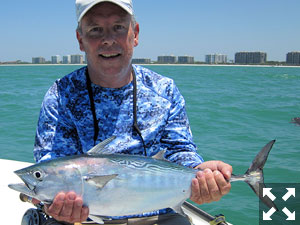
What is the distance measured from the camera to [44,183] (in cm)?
196

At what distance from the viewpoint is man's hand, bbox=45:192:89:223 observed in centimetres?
194

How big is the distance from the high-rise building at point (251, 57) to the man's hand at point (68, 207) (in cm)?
18317

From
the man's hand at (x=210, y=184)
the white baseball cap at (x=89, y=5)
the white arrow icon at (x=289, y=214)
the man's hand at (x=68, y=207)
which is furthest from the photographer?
the white arrow icon at (x=289, y=214)

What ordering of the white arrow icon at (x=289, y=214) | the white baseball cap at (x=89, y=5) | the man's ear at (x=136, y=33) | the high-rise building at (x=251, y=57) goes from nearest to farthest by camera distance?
the white baseball cap at (x=89, y=5) < the man's ear at (x=136, y=33) < the white arrow icon at (x=289, y=214) < the high-rise building at (x=251, y=57)

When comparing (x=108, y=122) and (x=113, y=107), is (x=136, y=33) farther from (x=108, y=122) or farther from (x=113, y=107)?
(x=108, y=122)

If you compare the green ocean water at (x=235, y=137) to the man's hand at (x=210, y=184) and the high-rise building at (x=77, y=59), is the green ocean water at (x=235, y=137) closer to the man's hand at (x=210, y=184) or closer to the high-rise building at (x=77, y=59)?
the man's hand at (x=210, y=184)

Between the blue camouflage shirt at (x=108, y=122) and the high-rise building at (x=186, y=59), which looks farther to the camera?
the high-rise building at (x=186, y=59)

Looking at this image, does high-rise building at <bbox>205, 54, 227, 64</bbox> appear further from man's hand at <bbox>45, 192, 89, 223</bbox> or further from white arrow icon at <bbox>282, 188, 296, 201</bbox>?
man's hand at <bbox>45, 192, 89, 223</bbox>

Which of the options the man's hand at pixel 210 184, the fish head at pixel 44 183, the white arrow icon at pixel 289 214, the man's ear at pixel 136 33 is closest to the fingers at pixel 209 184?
the man's hand at pixel 210 184

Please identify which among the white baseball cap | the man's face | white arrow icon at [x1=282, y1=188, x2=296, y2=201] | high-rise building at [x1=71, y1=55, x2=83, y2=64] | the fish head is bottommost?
white arrow icon at [x1=282, y1=188, x2=296, y2=201]

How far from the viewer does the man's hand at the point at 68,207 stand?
6.37 feet

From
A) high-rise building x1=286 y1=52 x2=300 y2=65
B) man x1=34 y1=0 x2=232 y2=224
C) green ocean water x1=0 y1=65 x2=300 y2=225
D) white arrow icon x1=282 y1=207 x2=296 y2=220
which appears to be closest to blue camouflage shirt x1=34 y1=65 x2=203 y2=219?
man x1=34 y1=0 x2=232 y2=224

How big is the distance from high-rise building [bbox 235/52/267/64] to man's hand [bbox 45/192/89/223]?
183 m

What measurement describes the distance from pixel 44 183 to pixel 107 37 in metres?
1.08
